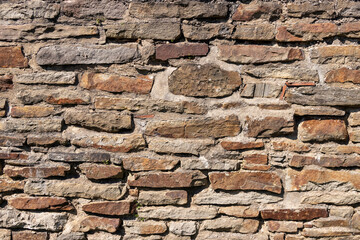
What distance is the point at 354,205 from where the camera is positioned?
1.68 m

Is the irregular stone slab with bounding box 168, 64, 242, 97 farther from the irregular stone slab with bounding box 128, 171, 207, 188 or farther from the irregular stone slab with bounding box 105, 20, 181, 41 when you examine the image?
the irregular stone slab with bounding box 128, 171, 207, 188

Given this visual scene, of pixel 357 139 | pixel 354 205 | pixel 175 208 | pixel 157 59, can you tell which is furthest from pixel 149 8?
pixel 354 205

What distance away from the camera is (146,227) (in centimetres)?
169

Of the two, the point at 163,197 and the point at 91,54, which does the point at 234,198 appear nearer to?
the point at 163,197

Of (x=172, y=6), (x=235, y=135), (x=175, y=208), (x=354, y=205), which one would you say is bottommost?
(x=175, y=208)

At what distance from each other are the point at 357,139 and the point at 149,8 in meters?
1.28

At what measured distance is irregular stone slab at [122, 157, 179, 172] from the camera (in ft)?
5.52

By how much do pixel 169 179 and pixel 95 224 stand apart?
0.46 meters

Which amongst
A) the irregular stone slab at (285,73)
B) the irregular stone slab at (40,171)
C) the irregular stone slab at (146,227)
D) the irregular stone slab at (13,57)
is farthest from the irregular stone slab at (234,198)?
the irregular stone slab at (13,57)

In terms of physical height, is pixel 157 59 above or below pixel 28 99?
above

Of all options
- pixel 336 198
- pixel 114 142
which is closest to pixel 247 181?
pixel 336 198

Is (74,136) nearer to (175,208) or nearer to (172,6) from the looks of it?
(175,208)

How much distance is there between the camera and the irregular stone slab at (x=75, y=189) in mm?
1701

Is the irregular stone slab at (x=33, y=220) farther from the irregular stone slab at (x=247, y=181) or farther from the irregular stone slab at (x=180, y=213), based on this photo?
the irregular stone slab at (x=247, y=181)
